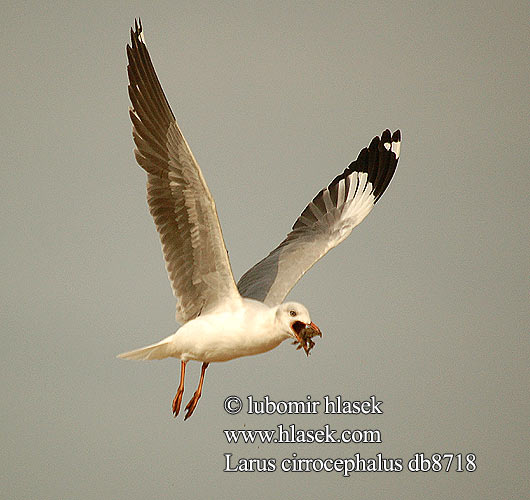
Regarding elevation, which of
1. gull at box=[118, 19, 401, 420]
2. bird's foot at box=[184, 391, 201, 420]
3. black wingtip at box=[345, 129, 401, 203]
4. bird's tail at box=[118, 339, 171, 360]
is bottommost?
bird's foot at box=[184, 391, 201, 420]

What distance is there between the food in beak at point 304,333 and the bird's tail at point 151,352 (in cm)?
133

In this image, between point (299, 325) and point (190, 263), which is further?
point (190, 263)

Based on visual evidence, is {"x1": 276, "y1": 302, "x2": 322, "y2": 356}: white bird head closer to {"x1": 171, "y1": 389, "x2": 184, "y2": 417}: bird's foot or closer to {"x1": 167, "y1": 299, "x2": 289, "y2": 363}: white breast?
{"x1": 167, "y1": 299, "x2": 289, "y2": 363}: white breast

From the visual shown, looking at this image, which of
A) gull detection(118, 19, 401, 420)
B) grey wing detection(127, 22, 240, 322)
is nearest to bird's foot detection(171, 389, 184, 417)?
gull detection(118, 19, 401, 420)

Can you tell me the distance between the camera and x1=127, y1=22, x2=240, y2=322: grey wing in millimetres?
9711

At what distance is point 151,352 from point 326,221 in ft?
10.8

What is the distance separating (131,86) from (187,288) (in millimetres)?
1866

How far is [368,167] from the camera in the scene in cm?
1388

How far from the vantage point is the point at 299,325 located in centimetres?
976

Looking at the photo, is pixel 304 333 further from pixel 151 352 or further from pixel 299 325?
pixel 151 352

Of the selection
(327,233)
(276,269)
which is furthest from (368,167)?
(276,269)

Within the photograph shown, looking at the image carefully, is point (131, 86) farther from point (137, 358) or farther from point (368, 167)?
point (368, 167)

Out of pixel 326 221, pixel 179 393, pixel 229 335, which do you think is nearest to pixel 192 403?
pixel 179 393

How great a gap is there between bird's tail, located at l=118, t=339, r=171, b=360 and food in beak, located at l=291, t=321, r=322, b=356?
133 cm
